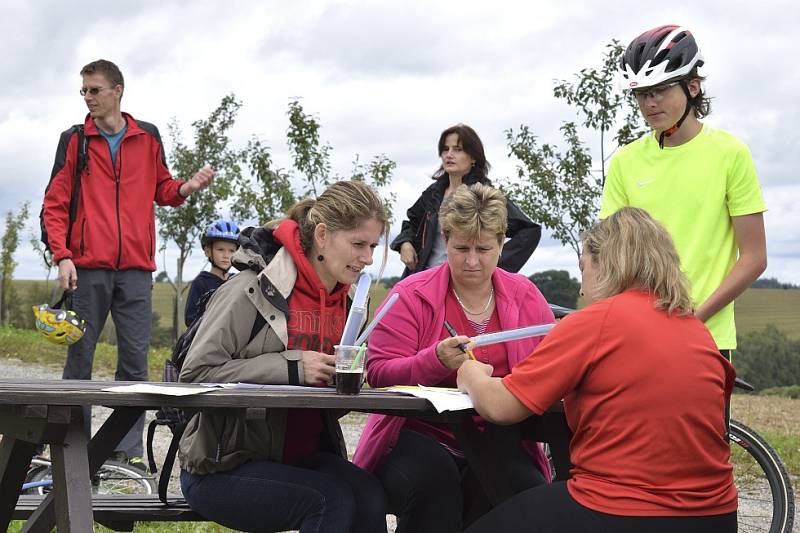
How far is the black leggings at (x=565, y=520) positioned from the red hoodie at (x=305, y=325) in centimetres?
91

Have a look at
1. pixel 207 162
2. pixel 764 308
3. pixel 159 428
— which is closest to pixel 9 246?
pixel 207 162

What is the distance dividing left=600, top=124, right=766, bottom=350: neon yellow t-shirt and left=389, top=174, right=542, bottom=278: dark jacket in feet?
5.80

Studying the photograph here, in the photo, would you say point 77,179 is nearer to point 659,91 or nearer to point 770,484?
point 659,91

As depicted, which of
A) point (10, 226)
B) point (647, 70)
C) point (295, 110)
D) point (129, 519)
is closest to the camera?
point (129, 519)

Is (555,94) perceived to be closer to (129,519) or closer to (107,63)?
(107,63)

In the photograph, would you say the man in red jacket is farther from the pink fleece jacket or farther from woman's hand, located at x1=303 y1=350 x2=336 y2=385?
woman's hand, located at x1=303 y1=350 x2=336 y2=385

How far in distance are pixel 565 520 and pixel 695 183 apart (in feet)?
5.68

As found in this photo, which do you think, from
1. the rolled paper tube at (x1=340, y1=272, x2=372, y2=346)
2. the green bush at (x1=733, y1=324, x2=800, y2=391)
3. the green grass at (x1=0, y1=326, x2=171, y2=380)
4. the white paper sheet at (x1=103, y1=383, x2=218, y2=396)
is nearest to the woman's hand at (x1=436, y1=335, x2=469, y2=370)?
the rolled paper tube at (x1=340, y1=272, x2=372, y2=346)

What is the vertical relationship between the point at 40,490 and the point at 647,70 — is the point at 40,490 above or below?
below

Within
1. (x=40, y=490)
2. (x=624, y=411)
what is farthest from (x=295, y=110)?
(x=624, y=411)

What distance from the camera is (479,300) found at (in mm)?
4105

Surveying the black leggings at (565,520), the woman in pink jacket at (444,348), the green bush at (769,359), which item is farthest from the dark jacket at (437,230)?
the green bush at (769,359)

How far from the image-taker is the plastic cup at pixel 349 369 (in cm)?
310

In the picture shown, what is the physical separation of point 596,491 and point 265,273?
4.72ft
